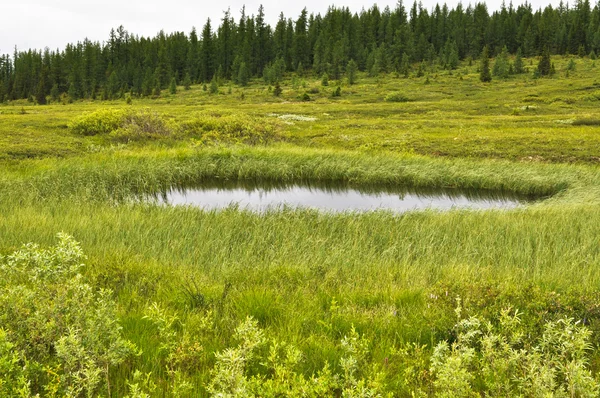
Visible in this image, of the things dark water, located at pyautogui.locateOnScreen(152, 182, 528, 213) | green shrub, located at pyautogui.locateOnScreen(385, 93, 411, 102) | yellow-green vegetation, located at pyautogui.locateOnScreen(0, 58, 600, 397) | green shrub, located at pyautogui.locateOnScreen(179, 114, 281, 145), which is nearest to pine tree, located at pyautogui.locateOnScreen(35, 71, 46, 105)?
green shrub, located at pyautogui.locateOnScreen(385, 93, 411, 102)

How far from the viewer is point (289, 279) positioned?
641 cm

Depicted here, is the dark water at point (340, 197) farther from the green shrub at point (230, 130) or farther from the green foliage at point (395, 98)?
the green foliage at point (395, 98)

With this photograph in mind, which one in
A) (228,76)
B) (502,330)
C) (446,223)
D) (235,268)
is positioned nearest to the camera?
(502,330)

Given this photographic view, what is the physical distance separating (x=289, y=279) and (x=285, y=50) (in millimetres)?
119995

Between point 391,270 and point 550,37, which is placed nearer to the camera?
point 391,270

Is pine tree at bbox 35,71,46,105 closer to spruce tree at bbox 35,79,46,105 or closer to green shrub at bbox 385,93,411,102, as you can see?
spruce tree at bbox 35,79,46,105

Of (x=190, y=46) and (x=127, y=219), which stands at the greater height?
(x=190, y=46)

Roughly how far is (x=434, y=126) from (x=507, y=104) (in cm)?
2791

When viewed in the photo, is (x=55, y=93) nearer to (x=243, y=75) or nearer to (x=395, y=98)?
(x=243, y=75)

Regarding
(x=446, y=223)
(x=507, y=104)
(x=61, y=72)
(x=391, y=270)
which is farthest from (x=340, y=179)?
(x=61, y=72)

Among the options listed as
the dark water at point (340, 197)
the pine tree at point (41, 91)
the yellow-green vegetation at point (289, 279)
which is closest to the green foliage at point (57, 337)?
the yellow-green vegetation at point (289, 279)

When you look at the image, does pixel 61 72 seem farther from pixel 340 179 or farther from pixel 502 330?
pixel 502 330

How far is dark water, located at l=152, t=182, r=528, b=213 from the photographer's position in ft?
55.5

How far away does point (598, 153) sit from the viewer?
2603 cm
